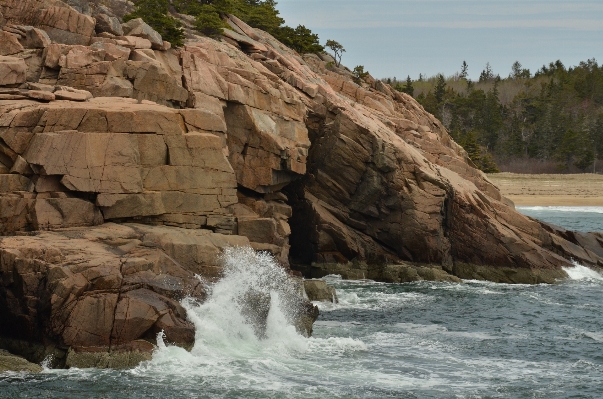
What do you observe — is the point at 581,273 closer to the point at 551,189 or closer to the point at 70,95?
the point at 70,95

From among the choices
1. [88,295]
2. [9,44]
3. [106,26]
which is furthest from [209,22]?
[88,295]

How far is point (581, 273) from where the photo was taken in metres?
48.5

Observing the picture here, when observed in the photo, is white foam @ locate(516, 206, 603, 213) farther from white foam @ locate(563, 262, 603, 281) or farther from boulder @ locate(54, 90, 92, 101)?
boulder @ locate(54, 90, 92, 101)

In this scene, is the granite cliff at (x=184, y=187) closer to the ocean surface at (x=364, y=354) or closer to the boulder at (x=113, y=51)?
the boulder at (x=113, y=51)

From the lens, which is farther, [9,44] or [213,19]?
[213,19]

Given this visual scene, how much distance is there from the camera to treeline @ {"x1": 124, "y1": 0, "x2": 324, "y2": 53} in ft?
147

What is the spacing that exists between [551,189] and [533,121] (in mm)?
39380

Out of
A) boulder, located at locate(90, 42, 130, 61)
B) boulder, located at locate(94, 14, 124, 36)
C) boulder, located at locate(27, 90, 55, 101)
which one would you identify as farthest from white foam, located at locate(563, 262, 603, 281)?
boulder, located at locate(27, 90, 55, 101)

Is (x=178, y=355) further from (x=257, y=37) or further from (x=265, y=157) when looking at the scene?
(x=257, y=37)

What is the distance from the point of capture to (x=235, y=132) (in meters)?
40.6

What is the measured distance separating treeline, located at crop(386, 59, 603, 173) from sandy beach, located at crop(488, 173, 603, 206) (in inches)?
141

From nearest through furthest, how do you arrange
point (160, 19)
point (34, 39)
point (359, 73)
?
point (34, 39) < point (160, 19) < point (359, 73)

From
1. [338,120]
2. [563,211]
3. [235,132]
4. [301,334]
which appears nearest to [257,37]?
[338,120]

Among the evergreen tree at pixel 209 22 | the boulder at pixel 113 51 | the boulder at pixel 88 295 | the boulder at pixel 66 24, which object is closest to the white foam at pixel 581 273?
the evergreen tree at pixel 209 22
